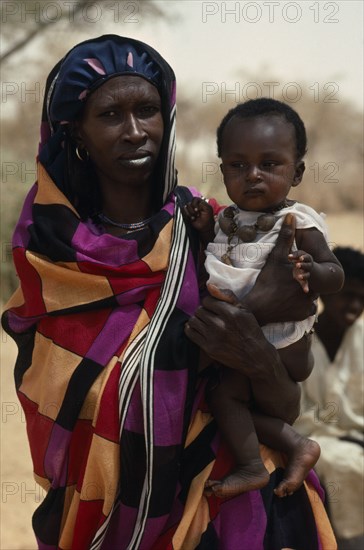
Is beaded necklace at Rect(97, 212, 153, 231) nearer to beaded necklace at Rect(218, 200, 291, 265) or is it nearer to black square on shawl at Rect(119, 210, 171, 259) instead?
black square on shawl at Rect(119, 210, 171, 259)

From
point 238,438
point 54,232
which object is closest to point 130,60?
point 54,232

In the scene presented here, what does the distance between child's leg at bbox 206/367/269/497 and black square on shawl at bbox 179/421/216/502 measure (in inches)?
2.4

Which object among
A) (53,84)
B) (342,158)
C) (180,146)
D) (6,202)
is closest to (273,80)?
(342,158)

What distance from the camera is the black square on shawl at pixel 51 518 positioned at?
7.34 ft

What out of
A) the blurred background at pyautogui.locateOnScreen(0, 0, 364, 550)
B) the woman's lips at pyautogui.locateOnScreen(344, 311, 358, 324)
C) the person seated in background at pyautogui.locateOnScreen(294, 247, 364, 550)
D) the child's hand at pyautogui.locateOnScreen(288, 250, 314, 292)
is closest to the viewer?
the child's hand at pyautogui.locateOnScreen(288, 250, 314, 292)

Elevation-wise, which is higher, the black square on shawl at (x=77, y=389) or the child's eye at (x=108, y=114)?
A: the child's eye at (x=108, y=114)

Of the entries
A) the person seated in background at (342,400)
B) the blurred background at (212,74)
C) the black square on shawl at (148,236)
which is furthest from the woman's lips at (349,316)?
the blurred background at (212,74)

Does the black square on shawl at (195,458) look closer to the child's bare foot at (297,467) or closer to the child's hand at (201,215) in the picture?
the child's bare foot at (297,467)

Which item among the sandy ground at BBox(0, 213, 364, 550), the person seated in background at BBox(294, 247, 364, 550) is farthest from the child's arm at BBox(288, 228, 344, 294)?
the person seated in background at BBox(294, 247, 364, 550)

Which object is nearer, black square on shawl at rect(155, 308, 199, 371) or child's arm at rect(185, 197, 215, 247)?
black square on shawl at rect(155, 308, 199, 371)

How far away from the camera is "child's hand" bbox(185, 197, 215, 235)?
7.01ft

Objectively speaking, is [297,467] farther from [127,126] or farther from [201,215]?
[127,126]

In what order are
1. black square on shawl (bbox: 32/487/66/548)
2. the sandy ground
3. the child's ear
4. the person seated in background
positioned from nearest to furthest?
the child's ear → black square on shawl (bbox: 32/487/66/548) → the person seated in background → the sandy ground

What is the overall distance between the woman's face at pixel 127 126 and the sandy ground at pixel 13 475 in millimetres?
1572
